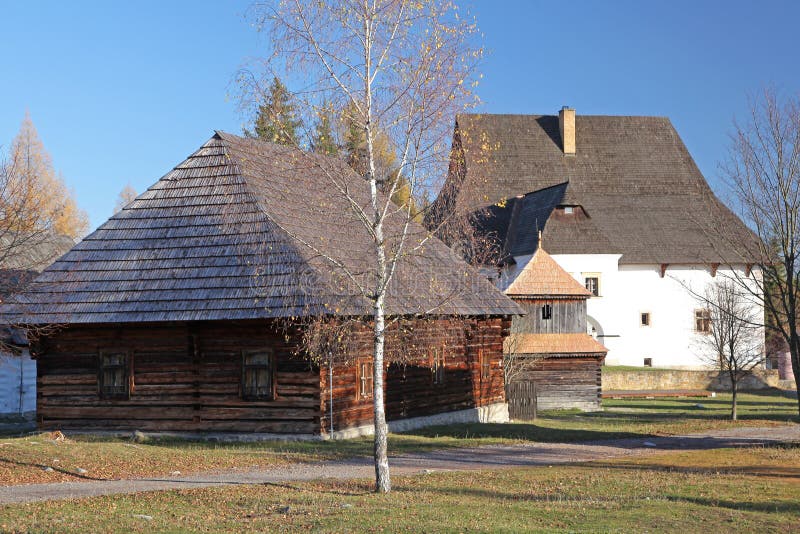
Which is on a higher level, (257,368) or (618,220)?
(618,220)

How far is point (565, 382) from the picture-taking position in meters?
37.2

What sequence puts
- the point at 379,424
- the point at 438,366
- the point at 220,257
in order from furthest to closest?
the point at 438,366
the point at 220,257
the point at 379,424

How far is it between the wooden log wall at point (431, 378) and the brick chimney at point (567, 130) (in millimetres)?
27030

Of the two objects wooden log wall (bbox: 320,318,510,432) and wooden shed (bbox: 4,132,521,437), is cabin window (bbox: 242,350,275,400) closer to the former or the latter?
wooden shed (bbox: 4,132,521,437)

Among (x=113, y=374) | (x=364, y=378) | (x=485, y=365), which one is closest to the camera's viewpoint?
(x=113, y=374)

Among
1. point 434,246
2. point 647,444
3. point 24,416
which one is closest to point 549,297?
point 434,246

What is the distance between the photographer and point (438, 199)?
15.5 meters

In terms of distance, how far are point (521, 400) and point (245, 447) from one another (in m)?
13.3

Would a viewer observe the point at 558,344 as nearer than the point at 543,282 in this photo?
Yes

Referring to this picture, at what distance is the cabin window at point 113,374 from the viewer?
23.1 m

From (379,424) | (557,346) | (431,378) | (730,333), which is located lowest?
(379,424)

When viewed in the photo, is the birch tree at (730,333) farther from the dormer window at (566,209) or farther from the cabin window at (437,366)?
the cabin window at (437,366)

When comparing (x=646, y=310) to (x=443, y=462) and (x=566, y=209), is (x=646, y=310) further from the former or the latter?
(x=443, y=462)

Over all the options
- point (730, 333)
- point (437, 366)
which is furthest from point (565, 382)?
point (437, 366)
